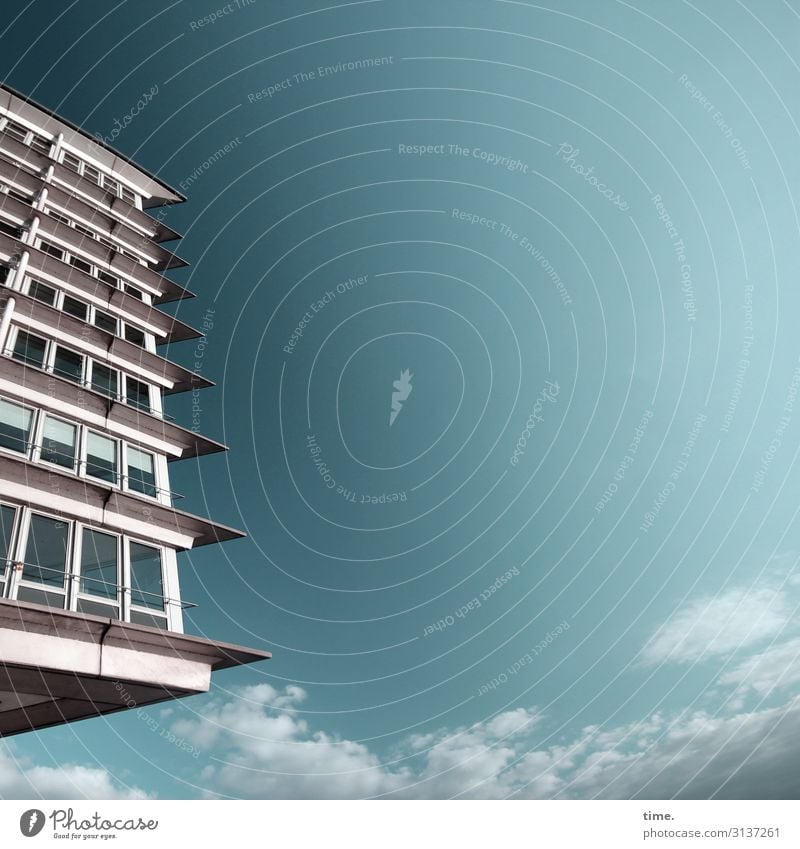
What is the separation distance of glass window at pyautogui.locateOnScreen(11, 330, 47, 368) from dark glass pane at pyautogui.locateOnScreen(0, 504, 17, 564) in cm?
593

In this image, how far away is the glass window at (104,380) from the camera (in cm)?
2139

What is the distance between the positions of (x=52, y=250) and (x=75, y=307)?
2.94 m

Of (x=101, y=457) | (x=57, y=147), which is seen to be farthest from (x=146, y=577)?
(x=57, y=147)

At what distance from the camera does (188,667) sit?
16000 millimetres

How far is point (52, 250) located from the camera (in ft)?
77.8

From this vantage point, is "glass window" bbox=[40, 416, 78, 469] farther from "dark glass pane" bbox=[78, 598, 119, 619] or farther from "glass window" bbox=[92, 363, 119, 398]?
"dark glass pane" bbox=[78, 598, 119, 619]

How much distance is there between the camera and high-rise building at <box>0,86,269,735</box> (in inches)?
568

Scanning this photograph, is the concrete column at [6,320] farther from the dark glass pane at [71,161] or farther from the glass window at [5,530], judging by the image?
the dark glass pane at [71,161]

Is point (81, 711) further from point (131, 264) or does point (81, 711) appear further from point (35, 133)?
point (35, 133)

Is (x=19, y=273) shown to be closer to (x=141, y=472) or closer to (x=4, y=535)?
(x=141, y=472)

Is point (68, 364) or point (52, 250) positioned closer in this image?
point (68, 364)
